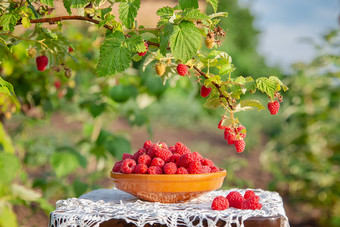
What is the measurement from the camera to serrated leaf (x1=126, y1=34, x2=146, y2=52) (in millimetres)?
1310

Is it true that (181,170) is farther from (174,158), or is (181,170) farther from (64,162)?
(64,162)

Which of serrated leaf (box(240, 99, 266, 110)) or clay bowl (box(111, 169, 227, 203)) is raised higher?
serrated leaf (box(240, 99, 266, 110))

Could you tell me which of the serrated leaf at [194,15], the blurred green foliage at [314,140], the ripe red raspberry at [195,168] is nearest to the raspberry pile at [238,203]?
the ripe red raspberry at [195,168]

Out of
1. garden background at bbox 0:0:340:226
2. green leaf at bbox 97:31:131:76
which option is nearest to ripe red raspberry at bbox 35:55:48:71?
garden background at bbox 0:0:340:226

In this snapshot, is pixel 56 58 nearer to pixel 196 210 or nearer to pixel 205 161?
pixel 205 161

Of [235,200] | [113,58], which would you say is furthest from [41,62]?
[235,200]

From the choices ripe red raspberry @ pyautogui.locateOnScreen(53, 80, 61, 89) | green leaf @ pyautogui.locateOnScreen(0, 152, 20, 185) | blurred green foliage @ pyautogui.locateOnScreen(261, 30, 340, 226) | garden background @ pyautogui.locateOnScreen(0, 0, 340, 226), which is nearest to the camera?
green leaf @ pyautogui.locateOnScreen(0, 152, 20, 185)

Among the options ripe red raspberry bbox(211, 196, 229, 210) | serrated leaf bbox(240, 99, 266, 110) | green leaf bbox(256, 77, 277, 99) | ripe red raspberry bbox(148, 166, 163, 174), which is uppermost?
green leaf bbox(256, 77, 277, 99)

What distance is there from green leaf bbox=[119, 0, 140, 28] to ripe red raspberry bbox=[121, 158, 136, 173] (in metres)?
0.46

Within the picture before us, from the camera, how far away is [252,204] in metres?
1.30

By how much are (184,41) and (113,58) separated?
0.25m

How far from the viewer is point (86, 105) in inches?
118

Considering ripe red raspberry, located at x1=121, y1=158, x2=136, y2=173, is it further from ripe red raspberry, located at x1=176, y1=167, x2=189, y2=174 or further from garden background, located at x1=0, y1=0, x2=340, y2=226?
garden background, located at x1=0, y1=0, x2=340, y2=226

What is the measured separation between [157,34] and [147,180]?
0.52 metres
